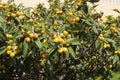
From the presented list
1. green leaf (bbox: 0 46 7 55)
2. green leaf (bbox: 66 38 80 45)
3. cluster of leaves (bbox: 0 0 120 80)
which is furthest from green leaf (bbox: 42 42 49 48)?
green leaf (bbox: 0 46 7 55)

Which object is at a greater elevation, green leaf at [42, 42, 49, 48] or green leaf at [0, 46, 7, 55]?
green leaf at [42, 42, 49, 48]

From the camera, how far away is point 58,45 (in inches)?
123

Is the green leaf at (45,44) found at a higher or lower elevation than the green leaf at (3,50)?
higher

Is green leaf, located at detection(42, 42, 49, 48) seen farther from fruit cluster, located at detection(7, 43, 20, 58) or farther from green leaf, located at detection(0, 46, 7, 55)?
green leaf, located at detection(0, 46, 7, 55)

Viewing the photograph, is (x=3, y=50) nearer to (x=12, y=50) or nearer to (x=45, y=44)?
(x=12, y=50)

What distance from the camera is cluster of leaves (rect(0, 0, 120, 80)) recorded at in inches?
127

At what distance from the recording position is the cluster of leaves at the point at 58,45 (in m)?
3.22

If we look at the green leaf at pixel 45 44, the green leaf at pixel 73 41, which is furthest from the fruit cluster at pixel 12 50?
the green leaf at pixel 73 41

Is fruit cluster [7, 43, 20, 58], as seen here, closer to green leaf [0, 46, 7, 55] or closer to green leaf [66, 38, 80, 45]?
green leaf [0, 46, 7, 55]

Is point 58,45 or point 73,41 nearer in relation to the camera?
point 58,45

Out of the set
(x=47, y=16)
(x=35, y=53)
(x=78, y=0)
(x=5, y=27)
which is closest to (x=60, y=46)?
(x=35, y=53)

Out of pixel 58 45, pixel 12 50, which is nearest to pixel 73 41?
pixel 58 45

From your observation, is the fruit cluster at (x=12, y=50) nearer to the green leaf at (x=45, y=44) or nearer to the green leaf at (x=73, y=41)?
the green leaf at (x=45, y=44)

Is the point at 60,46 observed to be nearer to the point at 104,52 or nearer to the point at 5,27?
the point at 5,27
